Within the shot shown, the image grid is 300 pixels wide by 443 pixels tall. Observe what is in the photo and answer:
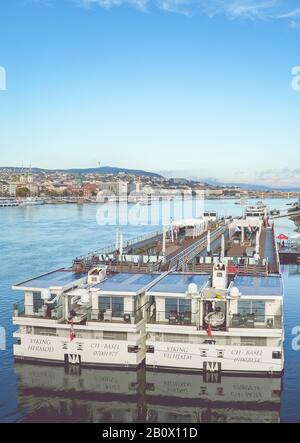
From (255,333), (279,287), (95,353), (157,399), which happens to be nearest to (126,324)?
(95,353)

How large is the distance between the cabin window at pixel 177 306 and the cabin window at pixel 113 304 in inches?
50.2

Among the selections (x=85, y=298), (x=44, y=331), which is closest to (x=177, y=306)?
(x=85, y=298)

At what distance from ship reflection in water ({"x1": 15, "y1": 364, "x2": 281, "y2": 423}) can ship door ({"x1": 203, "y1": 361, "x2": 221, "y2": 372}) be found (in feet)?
0.56

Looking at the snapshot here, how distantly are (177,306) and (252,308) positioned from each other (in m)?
2.03

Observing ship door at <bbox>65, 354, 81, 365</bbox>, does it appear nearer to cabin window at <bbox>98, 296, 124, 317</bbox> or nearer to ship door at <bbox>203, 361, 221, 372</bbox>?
cabin window at <bbox>98, 296, 124, 317</bbox>

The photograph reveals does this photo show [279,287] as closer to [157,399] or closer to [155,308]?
[155,308]

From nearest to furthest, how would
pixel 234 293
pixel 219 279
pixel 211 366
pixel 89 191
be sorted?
pixel 211 366 < pixel 234 293 < pixel 219 279 < pixel 89 191

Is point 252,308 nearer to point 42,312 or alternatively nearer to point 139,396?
point 139,396

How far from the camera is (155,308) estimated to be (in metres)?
14.9

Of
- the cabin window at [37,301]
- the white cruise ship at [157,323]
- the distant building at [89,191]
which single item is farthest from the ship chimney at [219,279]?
the distant building at [89,191]

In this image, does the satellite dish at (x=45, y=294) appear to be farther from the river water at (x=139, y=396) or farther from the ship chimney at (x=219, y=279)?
the ship chimney at (x=219, y=279)

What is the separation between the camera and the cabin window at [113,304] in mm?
14604

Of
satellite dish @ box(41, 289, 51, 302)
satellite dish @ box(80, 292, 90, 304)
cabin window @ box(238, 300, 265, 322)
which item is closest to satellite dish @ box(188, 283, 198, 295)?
cabin window @ box(238, 300, 265, 322)

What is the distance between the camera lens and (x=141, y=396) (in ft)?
43.3
